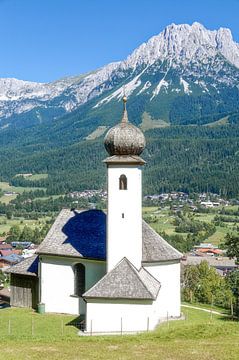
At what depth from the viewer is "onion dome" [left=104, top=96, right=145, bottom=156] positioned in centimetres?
3019

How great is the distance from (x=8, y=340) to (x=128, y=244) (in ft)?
29.3

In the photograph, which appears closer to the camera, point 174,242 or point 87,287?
point 87,287

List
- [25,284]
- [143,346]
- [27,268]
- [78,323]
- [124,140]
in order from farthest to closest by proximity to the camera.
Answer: [27,268]
[25,284]
[78,323]
[124,140]
[143,346]

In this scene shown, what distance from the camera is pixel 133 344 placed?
73.0 ft

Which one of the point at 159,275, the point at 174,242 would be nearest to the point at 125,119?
the point at 159,275

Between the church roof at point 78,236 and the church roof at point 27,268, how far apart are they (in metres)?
2.30

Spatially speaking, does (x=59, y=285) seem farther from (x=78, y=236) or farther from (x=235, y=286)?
(x=235, y=286)

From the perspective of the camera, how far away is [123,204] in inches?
1201

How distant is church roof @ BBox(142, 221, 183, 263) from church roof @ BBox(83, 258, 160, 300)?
203cm

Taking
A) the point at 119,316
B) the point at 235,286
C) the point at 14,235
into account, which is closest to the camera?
the point at 119,316

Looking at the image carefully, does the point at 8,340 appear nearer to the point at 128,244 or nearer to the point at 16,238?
the point at 128,244

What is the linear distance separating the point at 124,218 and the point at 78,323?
623 cm

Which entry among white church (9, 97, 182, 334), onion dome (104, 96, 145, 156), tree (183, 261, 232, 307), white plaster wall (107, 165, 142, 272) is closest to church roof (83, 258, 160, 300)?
white church (9, 97, 182, 334)

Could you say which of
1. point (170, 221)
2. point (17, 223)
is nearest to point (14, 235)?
point (17, 223)
